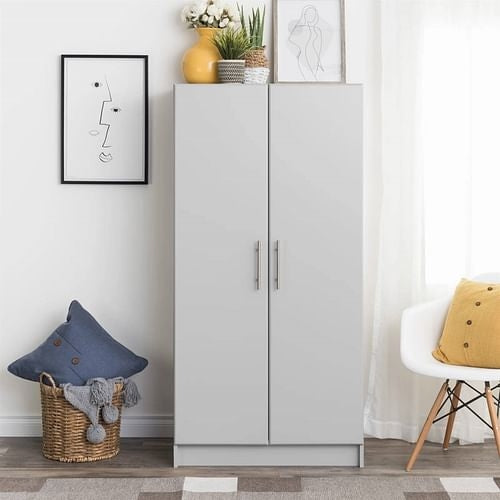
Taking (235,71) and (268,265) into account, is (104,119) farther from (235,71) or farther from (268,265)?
(268,265)

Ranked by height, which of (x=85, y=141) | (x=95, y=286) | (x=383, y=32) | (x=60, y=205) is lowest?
(x=95, y=286)

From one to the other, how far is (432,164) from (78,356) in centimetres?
191

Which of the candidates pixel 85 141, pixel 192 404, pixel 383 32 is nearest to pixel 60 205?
pixel 85 141

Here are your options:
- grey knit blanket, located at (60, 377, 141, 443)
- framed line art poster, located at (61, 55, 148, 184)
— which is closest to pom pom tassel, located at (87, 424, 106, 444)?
grey knit blanket, located at (60, 377, 141, 443)

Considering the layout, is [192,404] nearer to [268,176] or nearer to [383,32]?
[268,176]

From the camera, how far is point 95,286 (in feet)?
12.5

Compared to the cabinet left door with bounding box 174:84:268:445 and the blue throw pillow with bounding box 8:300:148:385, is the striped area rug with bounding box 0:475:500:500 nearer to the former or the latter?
the cabinet left door with bounding box 174:84:268:445

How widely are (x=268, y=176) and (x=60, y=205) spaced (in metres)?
1.13

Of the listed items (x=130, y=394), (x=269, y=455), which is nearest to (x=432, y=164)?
(x=269, y=455)

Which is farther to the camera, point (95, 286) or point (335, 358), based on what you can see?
point (95, 286)

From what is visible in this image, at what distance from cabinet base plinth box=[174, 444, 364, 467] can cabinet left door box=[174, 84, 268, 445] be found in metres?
0.05

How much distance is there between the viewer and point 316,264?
3322 mm

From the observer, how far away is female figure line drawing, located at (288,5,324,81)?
370 cm

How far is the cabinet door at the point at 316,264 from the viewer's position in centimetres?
330
